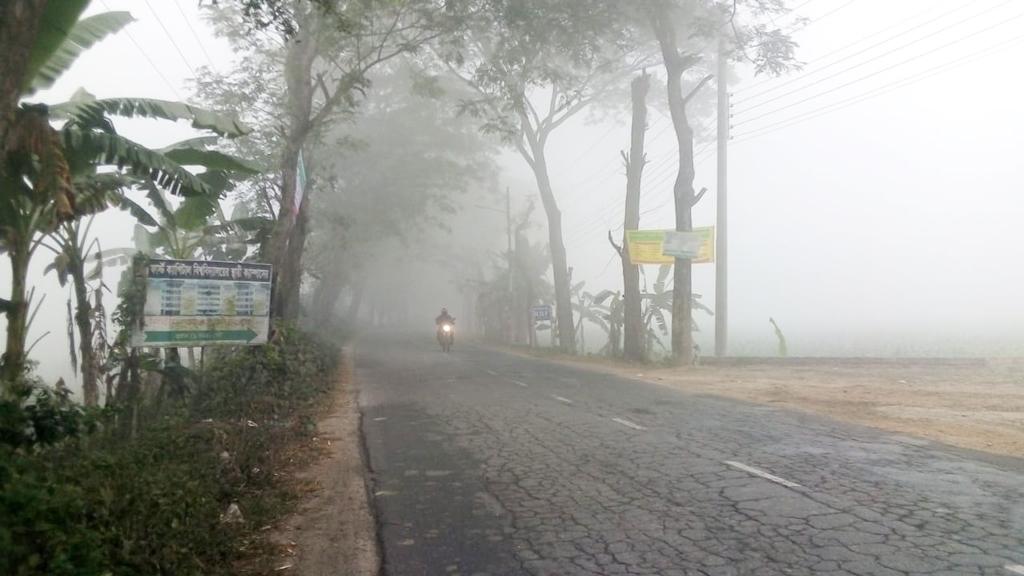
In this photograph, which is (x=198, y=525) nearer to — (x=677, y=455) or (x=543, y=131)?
(x=677, y=455)

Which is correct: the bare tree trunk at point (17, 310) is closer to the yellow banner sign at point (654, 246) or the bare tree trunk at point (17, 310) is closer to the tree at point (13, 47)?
the tree at point (13, 47)

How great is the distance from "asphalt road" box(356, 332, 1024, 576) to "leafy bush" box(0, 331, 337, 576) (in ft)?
3.79

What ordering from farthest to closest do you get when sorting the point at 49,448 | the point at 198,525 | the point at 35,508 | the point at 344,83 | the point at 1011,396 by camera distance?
the point at 344,83 → the point at 1011,396 → the point at 49,448 → the point at 198,525 → the point at 35,508

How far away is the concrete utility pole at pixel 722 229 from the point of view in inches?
1016

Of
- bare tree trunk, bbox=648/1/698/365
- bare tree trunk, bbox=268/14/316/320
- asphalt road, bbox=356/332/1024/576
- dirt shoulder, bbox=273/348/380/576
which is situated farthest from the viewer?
bare tree trunk, bbox=648/1/698/365

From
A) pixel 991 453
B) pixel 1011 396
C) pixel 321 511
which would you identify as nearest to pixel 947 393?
pixel 1011 396

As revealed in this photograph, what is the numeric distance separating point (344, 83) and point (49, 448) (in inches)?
470

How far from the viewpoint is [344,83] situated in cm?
1684

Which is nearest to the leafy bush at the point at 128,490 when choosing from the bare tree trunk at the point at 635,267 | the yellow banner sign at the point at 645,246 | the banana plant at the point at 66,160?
the banana plant at the point at 66,160

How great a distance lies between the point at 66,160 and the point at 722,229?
21.3m

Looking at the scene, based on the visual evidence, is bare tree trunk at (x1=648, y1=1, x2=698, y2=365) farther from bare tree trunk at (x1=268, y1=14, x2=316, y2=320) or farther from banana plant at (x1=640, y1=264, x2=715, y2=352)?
bare tree trunk at (x1=268, y1=14, x2=316, y2=320)

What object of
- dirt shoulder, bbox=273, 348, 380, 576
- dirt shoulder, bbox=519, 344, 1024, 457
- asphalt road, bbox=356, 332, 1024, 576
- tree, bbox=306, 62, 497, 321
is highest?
tree, bbox=306, 62, 497, 321

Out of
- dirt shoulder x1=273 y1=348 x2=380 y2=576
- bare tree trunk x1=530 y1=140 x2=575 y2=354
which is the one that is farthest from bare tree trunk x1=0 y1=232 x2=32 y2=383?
bare tree trunk x1=530 y1=140 x2=575 y2=354

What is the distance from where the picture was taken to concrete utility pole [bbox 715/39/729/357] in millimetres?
25797
